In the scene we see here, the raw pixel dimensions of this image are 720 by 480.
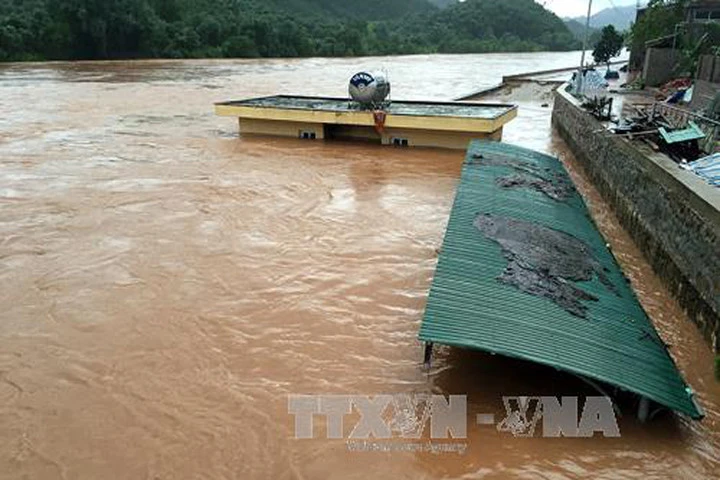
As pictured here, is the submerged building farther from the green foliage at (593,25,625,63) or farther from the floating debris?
the green foliage at (593,25,625,63)

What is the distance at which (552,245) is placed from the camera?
7480 mm

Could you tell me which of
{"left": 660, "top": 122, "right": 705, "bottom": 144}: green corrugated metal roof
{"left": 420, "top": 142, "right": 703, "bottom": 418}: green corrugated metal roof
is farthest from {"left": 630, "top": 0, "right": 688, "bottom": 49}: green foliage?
{"left": 420, "top": 142, "right": 703, "bottom": 418}: green corrugated metal roof

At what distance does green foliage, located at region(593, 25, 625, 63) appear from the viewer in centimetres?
4034

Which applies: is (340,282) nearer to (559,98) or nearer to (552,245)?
(552,245)

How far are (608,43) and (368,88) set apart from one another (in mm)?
30844

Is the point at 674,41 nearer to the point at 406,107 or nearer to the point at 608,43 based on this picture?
the point at 406,107

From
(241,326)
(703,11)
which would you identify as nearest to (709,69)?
(703,11)

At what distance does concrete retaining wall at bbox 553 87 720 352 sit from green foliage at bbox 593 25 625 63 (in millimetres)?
31404

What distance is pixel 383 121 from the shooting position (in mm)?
15789

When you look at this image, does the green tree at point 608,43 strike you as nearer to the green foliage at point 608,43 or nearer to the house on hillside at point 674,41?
the green foliage at point 608,43

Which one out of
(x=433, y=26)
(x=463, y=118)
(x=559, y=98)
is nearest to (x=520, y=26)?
(x=433, y=26)

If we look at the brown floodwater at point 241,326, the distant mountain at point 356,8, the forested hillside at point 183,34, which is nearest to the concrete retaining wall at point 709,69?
the brown floodwater at point 241,326

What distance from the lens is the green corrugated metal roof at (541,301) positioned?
5.02 metres

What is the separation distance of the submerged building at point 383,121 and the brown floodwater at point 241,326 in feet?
3.96
